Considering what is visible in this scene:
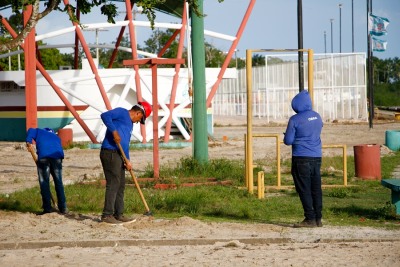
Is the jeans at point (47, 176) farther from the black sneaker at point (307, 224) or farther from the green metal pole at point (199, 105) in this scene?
the green metal pole at point (199, 105)

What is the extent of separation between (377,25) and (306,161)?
33.2m

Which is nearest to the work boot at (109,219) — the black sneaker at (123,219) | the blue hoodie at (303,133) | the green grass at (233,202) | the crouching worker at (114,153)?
the crouching worker at (114,153)

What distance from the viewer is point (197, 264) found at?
9.67 m

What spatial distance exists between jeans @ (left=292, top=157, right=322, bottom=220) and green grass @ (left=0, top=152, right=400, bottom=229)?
59 centimetres

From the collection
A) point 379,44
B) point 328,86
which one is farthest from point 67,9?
point 328,86

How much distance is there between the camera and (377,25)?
44.4m

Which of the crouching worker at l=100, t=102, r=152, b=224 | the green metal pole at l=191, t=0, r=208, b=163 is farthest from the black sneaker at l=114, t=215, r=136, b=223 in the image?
the green metal pole at l=191, t=0, r=208, b=163

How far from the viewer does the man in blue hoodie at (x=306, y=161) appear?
40.5ft

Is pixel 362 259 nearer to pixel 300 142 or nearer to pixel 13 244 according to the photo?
pixel 300 142

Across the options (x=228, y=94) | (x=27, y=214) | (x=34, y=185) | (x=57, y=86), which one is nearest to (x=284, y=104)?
(x=228, y=94)

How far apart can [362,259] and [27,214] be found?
5.85 metres

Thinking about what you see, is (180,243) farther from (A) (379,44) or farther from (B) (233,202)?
(A) (379,44)

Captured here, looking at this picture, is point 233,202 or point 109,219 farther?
point 233,202

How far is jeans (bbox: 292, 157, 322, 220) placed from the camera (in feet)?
40.4
